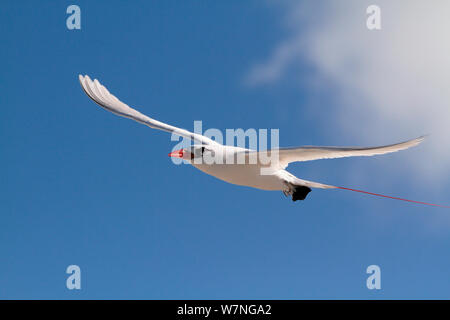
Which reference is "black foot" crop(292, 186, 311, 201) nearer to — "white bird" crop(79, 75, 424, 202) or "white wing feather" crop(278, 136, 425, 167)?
"white bird" crop(79, 75, 424, 202)

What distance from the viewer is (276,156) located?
21.9ft

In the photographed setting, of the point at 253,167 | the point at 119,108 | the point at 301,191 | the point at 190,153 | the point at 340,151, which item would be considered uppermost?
the point at 119,108

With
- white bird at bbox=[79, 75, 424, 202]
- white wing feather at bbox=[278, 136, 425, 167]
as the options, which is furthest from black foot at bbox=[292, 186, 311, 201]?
white wing feather at bbox=[278, 136, 425, 167]

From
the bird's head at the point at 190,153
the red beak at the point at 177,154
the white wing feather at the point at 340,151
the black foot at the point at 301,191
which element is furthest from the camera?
the red beak at the point at 177,154

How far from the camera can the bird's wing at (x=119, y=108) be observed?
28.6 feet

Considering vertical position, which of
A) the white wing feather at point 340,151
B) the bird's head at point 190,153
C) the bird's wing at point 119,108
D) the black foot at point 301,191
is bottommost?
the black foot at point 301,191

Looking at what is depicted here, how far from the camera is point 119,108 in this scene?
9.38 m

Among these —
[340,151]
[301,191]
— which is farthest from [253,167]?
[340,151]

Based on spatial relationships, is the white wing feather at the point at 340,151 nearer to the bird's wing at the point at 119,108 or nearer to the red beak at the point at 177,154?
the red beak at the point at 177,154

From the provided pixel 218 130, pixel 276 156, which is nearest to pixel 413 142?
pixel 276 156

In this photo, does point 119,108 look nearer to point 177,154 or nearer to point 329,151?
point 177,154

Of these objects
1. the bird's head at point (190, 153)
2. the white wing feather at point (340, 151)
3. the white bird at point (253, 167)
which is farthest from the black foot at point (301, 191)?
the bird's head at point (190, 153)

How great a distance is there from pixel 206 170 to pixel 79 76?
3525mm

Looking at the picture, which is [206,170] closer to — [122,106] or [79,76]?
[122,106]
